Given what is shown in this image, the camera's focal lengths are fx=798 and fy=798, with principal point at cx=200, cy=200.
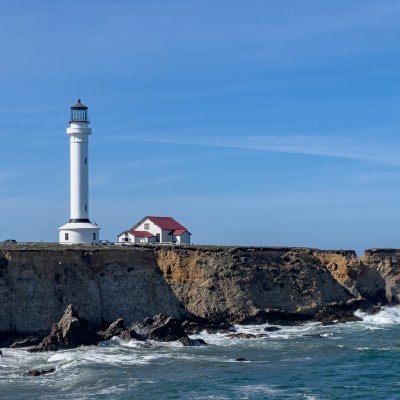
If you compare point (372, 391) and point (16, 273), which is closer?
point (372, 391)

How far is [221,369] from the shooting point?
38.6 metres

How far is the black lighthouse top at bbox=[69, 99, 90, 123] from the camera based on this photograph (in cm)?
6222

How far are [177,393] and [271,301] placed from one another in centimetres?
2342

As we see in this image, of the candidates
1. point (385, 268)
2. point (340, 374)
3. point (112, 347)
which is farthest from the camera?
point (385, 268)

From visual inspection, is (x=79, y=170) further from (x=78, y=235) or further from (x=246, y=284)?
(x=246, y=284)

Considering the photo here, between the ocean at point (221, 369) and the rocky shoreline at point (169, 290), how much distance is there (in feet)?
7.05

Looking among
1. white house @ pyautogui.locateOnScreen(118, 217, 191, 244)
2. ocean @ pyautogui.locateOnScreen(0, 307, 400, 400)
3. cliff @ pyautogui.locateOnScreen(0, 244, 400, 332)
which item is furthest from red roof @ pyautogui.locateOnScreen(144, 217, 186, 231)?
ocean @ pyautogui.locateOnScreen(0, 307, 400, 400)

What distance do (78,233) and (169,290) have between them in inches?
421

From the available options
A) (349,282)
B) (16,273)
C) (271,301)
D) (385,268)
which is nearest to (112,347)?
(16,273)

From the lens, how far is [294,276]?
58.7 meters

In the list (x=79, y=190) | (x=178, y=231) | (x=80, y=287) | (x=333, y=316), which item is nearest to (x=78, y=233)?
(x=79, y=190)

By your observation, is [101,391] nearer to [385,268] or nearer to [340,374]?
[340,374]

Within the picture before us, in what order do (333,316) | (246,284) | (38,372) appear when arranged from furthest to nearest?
(333,316) < (246,284) < (38,372)

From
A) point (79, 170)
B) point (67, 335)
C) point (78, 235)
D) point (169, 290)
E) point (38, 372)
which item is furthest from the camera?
point (79, 170)
